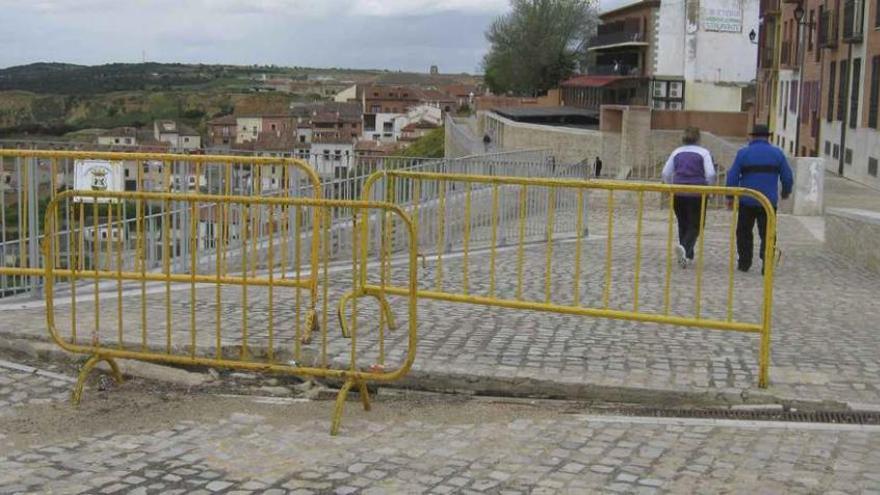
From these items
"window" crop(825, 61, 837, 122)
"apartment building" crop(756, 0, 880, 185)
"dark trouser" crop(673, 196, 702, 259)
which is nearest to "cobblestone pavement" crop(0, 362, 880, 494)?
"dark trouser" crop(673, 196, 702, 259)

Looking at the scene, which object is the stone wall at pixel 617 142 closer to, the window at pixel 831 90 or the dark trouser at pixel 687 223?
the window at pixel 831 90

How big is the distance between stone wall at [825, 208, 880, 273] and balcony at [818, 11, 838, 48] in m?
24.1

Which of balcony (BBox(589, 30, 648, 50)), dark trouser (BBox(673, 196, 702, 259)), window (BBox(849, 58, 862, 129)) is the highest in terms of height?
balcony (BBox(589, 30, 648, 50))

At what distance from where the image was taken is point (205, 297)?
28.9 ft

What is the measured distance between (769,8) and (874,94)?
26.2 metres

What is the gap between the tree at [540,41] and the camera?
83.9 meters

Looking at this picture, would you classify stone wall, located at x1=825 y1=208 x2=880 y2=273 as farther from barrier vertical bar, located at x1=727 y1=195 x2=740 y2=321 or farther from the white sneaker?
barrier vertical bar, located at x1=727 y1=195 x2=740 y2=321

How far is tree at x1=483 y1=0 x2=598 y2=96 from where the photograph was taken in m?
83.9

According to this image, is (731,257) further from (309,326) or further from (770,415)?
(309,326)

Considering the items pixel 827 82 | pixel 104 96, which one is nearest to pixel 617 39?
pixel 827 82

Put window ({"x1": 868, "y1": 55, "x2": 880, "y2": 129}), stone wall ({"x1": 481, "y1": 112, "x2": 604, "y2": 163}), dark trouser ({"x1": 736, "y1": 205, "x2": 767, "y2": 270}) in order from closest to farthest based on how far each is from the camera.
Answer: dark trouser ({"x1": 736, "y1": 205, "x2": 767, "y2": 270}) → window ({"x1": 868, "y1": 55, "x2": 880, "y2": 129}) → stone wall ({"x1": 481, "y1": 112, "x2": 604, "y2": 163})

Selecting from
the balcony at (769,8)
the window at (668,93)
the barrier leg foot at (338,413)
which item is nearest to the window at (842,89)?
the balcony at (769,8)

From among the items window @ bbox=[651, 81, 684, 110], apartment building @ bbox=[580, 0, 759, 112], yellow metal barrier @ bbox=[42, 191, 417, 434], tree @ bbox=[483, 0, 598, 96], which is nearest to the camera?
yellow metal barrier @ bbox=[42, 191, 417, 434]

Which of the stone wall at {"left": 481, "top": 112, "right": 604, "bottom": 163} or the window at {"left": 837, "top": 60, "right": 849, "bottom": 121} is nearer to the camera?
the window at {"left": 837, "top": 60, "right": 849, "bottom": 121}
